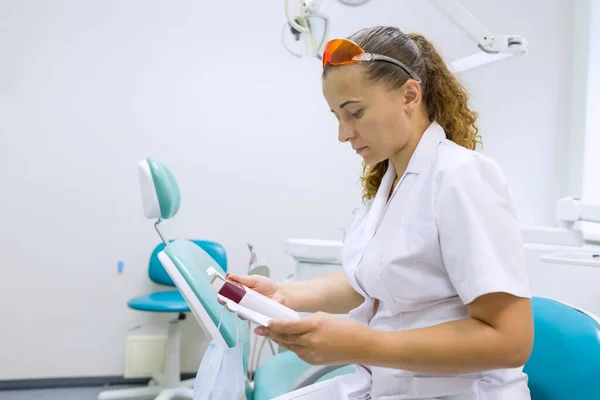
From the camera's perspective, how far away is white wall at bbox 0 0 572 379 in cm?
250

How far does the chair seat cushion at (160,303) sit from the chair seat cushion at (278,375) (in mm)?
875

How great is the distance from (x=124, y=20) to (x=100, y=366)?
1.92m

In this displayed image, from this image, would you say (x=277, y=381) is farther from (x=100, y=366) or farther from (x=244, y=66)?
(x=244, y=66)

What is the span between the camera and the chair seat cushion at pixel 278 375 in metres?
1.15

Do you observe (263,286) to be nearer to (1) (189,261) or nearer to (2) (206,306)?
(2) (206,306)

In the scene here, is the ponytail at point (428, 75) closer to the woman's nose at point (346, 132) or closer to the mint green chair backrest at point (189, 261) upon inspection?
the woman's nose at point (346, 132)

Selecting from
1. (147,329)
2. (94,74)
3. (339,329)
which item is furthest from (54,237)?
(339,329)

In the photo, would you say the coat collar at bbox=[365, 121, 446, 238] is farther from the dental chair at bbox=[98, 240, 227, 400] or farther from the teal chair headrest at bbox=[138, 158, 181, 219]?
the dental chair at bbox=[98, 240, 227, 400]

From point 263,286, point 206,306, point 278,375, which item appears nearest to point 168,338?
point 278,375

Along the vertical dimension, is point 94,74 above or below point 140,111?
above

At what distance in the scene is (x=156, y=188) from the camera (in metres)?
1.55

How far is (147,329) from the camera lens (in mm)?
2605

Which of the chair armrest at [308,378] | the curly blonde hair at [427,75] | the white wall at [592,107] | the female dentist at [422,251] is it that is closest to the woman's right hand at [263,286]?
the female dentist at [422,251]

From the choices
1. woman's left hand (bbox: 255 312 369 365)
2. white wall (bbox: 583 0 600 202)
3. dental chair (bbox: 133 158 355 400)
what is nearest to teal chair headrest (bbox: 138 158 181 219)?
dental chair (bbox: 133 158 355 400)
